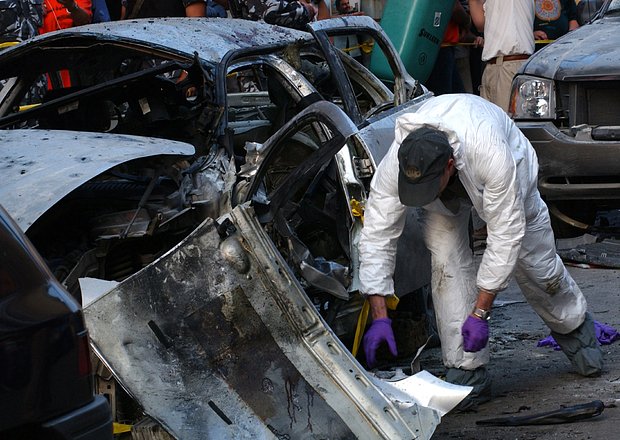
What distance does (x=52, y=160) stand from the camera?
4516 millimetres

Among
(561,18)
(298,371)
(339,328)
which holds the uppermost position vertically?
(298,371)

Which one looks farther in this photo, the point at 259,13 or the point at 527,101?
the point at 259,13

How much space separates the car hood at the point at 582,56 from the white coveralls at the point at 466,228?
2432 millimetres

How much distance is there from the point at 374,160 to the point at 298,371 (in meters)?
1.57

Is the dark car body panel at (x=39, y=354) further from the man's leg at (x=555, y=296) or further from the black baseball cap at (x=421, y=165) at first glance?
the man's leg at (x=555, y=296)

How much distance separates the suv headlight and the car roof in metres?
2.25

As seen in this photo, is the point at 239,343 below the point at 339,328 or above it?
above

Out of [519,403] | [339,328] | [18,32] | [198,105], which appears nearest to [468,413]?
[519,403]

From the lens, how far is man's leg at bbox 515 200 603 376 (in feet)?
17.5

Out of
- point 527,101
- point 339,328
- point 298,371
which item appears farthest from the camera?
point 527,101

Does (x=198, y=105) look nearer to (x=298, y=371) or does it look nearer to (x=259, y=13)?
(x=298, y=371)

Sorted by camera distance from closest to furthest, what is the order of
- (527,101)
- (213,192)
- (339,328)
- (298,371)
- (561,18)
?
(298,371) → (213,192) → (339,328) → (527,101) → (561,18)

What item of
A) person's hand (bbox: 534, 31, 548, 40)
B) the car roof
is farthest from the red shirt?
person's hand (bbox: 534, 31, 548, 40)

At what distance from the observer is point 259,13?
351 inches
